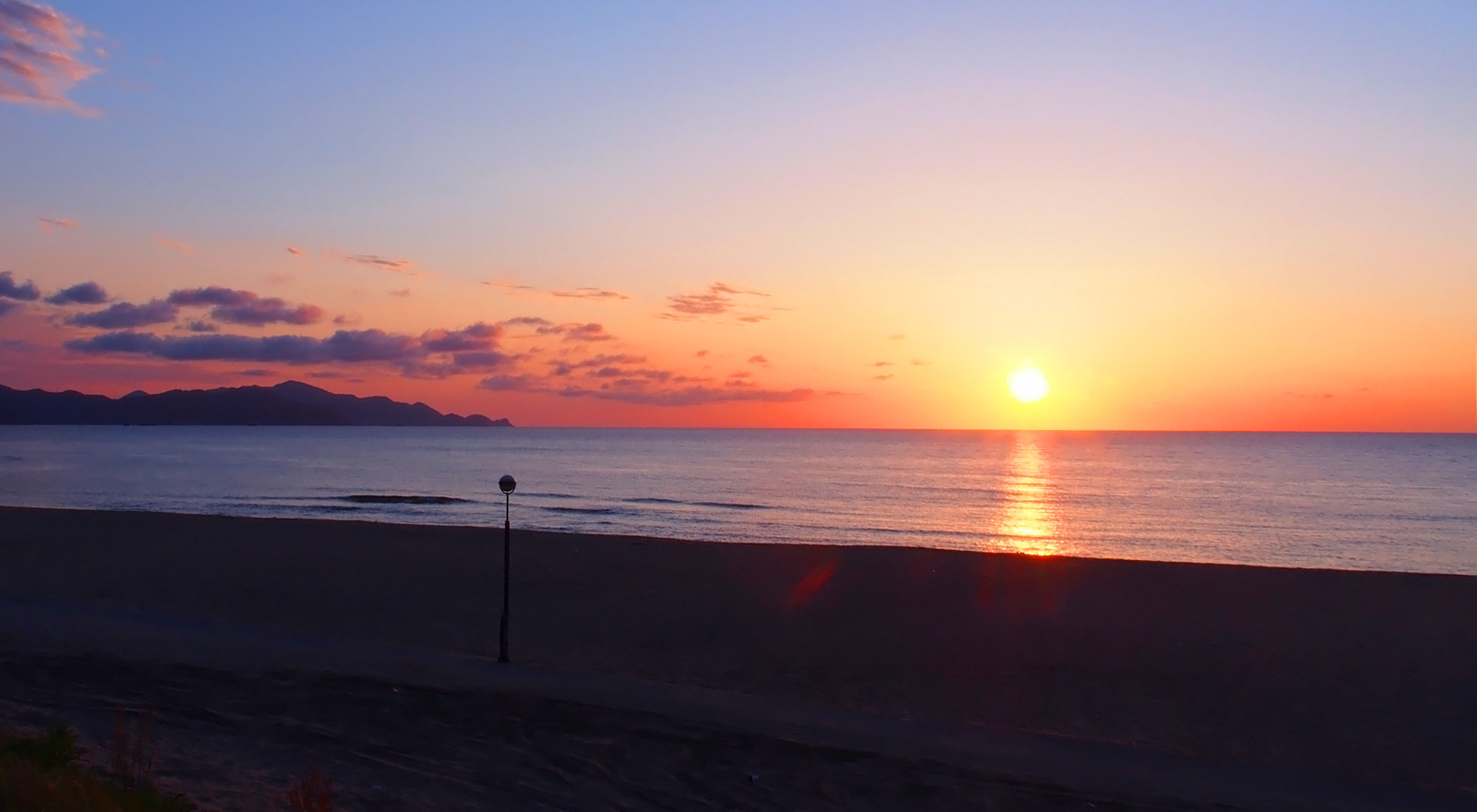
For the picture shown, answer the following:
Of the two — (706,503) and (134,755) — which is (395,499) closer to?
(706,503)

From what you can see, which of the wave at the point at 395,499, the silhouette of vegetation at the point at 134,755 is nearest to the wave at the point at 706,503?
the wave at the point at 395,499

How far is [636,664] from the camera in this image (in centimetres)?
1164

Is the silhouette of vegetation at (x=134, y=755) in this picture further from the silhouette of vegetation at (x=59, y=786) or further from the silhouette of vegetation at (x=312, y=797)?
the silhouette of vegetation at (x=312, y=797)

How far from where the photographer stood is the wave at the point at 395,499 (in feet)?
147

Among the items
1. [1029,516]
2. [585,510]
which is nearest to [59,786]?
[585,510]

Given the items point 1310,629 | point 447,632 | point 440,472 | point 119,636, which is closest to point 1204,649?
point 1310,629

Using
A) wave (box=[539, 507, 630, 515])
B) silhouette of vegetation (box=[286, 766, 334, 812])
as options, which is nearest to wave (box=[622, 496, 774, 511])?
wave (box=[539, 507, 630, 515])

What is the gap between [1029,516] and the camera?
44.0 m

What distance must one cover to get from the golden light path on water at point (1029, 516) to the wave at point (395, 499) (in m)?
23.9

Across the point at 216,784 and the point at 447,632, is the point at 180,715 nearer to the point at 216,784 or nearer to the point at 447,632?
the point at 216,784

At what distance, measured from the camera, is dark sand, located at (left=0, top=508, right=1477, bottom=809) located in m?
7.33

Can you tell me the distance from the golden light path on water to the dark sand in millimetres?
11024

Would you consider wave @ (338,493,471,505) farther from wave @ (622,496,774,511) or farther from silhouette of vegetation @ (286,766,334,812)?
silhouette of vegetation @ (286,766,334,812)

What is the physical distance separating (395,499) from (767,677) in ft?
126
